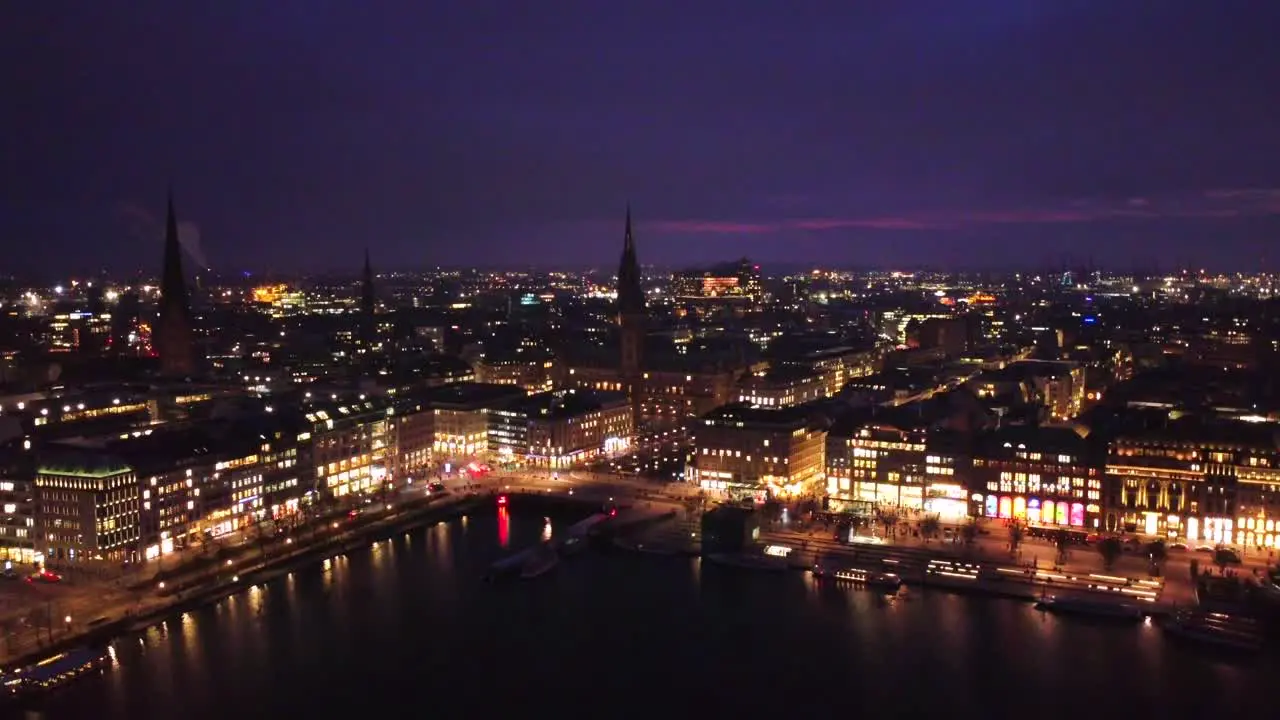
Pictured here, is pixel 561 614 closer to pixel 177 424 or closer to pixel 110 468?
pixel 110 468

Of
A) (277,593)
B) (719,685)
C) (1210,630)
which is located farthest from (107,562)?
(1210,630)

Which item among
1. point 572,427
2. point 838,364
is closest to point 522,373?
point 572,427

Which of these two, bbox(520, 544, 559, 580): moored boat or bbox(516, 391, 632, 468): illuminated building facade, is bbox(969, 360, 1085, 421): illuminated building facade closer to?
bbox(516, 391, 632, 468): illuminated building facade

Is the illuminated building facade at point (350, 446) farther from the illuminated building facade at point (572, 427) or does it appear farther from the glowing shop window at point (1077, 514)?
the glowing shop window at point (1077, 514)

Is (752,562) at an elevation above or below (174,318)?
below

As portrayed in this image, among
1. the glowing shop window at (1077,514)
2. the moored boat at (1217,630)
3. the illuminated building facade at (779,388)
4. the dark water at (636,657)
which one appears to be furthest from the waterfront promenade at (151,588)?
the illuminated building facade at (779,388)

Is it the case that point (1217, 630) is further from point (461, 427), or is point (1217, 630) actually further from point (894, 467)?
point (461, 427)

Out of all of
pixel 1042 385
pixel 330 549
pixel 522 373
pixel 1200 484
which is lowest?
pixel 330 549
